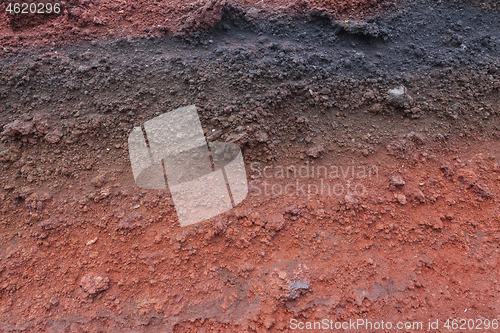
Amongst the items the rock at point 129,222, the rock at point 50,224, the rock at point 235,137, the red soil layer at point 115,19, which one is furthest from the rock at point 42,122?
the rock at point 235,137

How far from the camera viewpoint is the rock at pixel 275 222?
300 centimetres

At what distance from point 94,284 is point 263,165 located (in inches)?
83.9

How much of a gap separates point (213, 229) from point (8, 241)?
2.13m

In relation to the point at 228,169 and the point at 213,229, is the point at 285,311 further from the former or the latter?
the point at 228,169

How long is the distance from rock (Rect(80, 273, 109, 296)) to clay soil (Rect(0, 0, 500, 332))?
12 millimetres

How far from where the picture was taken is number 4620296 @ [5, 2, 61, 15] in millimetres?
3953

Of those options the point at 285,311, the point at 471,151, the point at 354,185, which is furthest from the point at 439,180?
the point at 285,311

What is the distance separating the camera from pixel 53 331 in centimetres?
258

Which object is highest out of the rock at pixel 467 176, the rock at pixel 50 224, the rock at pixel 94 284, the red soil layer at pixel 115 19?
the red soil layer at pixel 115 19

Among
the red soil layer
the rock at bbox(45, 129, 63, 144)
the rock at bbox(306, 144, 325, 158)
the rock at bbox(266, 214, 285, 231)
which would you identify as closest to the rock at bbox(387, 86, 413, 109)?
the rock at bbox(306, 144, 325, 158)

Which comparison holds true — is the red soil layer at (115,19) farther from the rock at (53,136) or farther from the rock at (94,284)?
the rock at (94,284)

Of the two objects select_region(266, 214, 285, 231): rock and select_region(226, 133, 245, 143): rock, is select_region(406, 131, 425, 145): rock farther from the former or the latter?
select_region(226, 133, 245, 143): rock

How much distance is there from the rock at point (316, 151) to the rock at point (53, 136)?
2.93 metres

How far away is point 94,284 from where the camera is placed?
2717 mm
